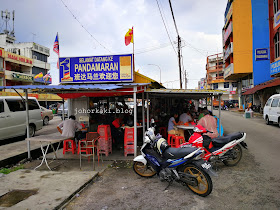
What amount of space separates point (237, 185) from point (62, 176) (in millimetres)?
4085

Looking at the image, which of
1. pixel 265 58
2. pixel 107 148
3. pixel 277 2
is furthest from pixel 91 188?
pixel 265 58

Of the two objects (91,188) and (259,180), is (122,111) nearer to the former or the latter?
(91,188)

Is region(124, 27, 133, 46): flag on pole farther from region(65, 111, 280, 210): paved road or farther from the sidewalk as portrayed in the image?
region(65, 111, 280, 210): paved road

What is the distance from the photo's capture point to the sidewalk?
379 cm

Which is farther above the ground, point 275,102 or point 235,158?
point 275,102


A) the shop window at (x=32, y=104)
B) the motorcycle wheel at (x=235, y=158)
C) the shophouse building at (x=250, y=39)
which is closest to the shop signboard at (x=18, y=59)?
the shop window at (x=32, y=104)

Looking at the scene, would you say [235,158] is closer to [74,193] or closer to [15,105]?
[74,193]

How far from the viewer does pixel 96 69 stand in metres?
9.09

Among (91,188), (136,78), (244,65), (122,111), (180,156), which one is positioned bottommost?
(91,188)

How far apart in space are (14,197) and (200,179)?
12.0ft

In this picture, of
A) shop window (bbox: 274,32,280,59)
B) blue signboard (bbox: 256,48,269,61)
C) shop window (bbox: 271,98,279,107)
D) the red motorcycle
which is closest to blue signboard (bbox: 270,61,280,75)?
shop window (bbox: 274,32,280,59)

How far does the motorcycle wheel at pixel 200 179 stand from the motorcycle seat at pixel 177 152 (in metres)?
0.25

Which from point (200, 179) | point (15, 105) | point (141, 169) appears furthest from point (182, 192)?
point (15, 105)

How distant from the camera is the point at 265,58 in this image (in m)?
26.3
